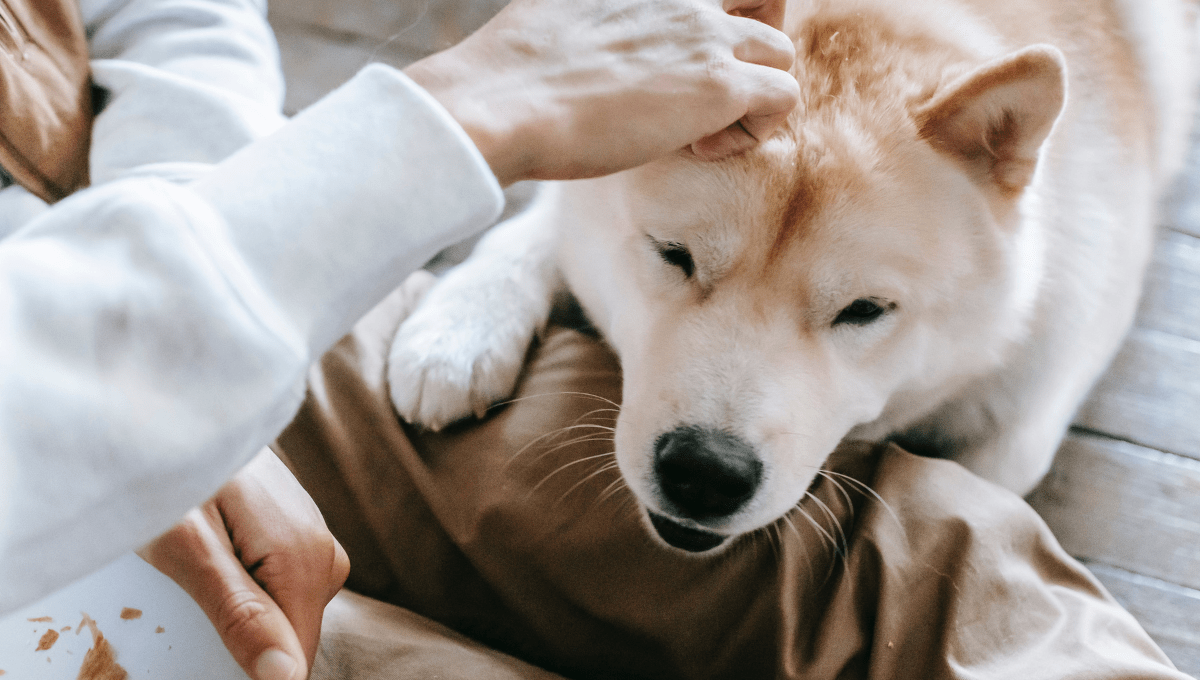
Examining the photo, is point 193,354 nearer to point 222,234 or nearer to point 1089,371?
point 222,234

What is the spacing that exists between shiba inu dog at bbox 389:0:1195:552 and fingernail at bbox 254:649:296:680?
43 cm

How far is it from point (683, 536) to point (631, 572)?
89 millimetres

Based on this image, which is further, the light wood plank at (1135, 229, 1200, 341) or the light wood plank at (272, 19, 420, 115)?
the light wood plank at (1135, 229, 1200, 341)

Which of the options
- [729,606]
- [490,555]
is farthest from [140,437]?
[729,606]

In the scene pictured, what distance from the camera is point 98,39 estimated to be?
118cm

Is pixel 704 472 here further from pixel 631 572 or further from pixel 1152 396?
pixel 1152 396

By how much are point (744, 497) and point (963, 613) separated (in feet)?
1.04

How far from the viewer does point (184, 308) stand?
1.69 feet

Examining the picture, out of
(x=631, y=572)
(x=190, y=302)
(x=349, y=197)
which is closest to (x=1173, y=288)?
(x=631, y=572)

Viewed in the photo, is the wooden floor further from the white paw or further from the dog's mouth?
the dog's mouth

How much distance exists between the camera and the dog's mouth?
39.2 inches

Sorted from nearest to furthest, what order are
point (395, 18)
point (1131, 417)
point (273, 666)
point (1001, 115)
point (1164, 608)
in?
point (273, 666), point (1001, 115), point (1164, 608), point (1131, 417), point (395, 18)

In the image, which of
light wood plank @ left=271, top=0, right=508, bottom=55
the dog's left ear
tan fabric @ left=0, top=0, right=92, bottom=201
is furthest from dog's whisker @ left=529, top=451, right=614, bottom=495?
light wood plank @ left=271, top=0, right=508, bottom=55

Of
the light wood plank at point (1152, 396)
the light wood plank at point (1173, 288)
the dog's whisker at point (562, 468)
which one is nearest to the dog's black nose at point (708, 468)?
the dog's whisker at point (562, 468)
